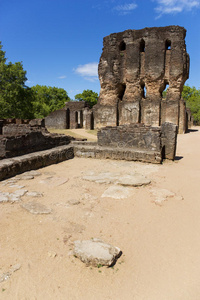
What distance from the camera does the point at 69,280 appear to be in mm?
1871

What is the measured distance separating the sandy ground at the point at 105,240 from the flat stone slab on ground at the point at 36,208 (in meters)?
0.09

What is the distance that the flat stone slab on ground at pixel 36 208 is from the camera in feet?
10.2

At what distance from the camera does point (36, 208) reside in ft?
10.6

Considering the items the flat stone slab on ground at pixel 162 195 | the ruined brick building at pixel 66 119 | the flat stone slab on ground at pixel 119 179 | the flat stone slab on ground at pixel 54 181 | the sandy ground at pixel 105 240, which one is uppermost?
the ruined brick building at pixel 66 119

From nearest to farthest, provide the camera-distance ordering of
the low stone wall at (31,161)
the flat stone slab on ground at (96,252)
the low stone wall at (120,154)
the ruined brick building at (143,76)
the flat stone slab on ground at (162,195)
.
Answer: the flat stone slab on ground at (96,252) → the flat stone slab on ground at (162,195) → the low stone wall at (31,161) → the low stone wall at (120,154) → the ruined brick building at (143,76)

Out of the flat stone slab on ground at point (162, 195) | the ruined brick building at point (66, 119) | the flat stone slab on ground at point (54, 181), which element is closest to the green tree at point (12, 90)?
the ruined brick building at point (66, 119)

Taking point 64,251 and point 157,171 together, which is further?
point 157,171

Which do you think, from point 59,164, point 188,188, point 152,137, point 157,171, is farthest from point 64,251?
point 152,137

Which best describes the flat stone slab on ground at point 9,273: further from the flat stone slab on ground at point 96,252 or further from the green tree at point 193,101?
the green tree at point 193,101

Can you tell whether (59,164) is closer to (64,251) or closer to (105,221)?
(105,221)

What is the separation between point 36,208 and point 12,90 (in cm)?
2281

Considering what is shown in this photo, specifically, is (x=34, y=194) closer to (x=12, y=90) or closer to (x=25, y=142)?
(x=25, y=142)

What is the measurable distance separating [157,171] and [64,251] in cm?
407

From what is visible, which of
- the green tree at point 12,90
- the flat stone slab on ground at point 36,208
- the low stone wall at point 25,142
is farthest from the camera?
the green tree at point 12,90
